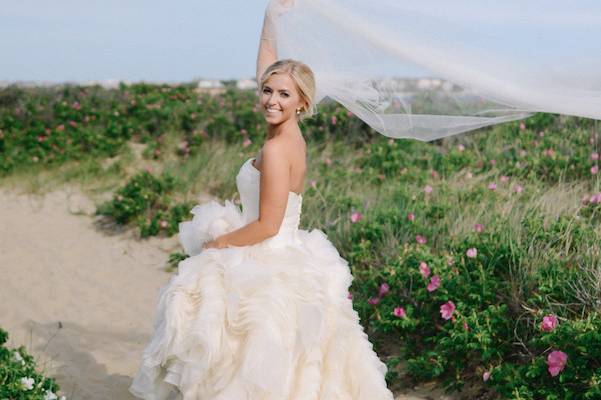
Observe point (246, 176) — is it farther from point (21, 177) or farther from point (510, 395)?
point (21, 177)

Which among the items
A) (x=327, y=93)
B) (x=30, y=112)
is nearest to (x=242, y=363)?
(x=327, y=93)

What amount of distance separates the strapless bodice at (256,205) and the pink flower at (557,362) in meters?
1.62

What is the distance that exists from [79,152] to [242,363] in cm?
794

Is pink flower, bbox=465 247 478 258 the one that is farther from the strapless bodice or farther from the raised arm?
the raised arm

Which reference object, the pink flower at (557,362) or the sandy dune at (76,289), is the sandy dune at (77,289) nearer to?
the sandy dune at (76,289)

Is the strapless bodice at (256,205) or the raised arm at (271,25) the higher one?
the raised arm at (271,25)

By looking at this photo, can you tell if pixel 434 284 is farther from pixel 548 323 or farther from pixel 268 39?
pixel 268 39

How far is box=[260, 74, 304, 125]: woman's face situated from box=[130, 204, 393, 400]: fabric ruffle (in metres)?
0.61

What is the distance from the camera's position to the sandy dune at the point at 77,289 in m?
5.52

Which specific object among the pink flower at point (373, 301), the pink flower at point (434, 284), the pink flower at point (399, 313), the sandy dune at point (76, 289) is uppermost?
the pink flower at point (434, 284)

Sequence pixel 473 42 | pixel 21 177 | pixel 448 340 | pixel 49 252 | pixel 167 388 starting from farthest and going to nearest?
pixel 21 177 < pixel 49 252 < pixel 448 340 < pixel 473 42 < pixel 167 388

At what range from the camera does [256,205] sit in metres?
3.58

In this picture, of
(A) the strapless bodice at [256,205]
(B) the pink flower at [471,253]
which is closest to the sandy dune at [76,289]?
(A) the strapless bodice at [256,205]

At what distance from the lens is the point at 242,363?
3.25m
